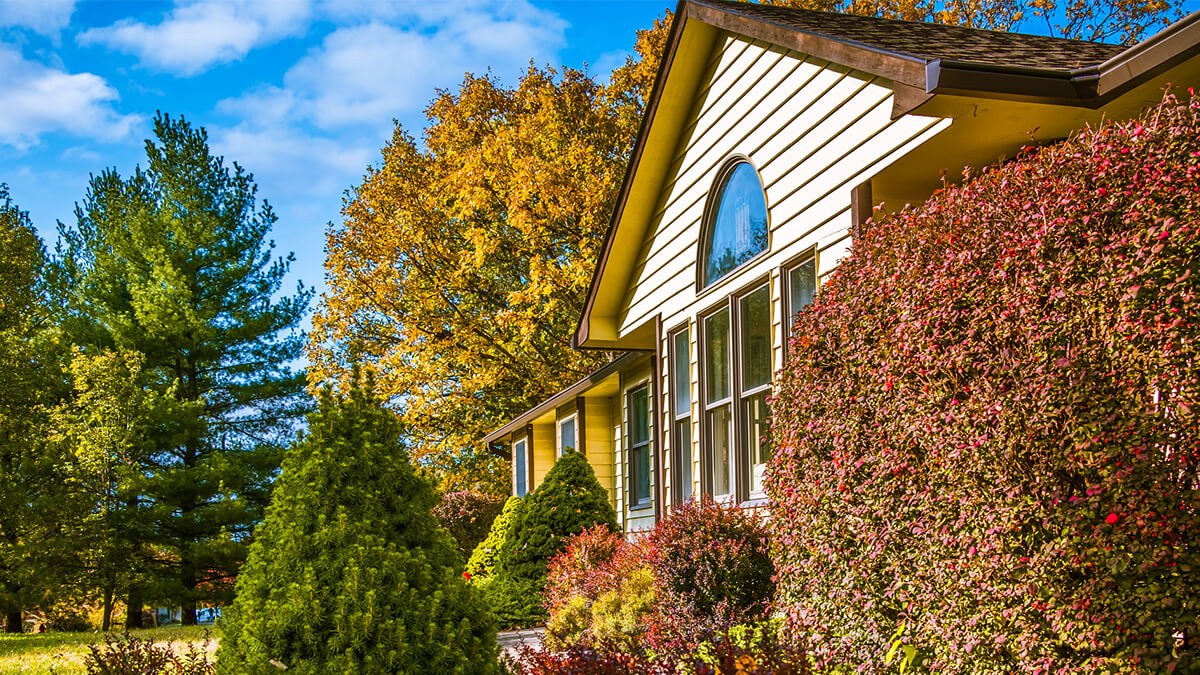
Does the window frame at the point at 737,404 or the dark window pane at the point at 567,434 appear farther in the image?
the dark window pane at the point at 567,434

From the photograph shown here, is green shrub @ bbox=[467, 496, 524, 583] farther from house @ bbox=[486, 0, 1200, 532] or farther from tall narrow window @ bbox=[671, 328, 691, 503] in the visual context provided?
tall narrow window @ bbox=[671, 328, 691, 503]

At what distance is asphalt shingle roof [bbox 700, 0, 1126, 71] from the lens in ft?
21.2

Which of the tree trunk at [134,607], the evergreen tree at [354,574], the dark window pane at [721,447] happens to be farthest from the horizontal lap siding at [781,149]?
the tree trunk at [134,607]

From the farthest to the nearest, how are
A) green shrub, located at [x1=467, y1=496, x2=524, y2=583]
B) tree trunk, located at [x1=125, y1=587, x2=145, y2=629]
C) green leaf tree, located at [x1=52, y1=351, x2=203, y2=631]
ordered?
1. tree trunk, located at [x1=125, y1=587, x2=145, y2=629]
2. green leaf tree, located at [x1=52, y1=351, x2=203, y2=631]
3. green shrub, located at [x1=467, y1=496, x2=524, y2=583]

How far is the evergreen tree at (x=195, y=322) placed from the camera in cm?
2555

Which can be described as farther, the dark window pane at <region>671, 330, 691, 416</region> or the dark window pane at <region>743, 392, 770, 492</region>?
the dark window pane at <region>671, 330, 691, 416</region>

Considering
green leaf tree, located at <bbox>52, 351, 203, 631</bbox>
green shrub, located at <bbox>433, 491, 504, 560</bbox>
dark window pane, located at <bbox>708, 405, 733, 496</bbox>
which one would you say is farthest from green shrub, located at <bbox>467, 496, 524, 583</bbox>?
green leaf tree, located at <bbox>52, 351, 203, 631</bbox>

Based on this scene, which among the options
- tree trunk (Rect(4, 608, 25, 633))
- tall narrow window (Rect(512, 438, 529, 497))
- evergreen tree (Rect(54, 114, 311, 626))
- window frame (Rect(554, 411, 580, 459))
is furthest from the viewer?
evergreen tree (Rect(54, 114, 311, 626))

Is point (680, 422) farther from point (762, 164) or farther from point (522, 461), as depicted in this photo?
point (522, 461)

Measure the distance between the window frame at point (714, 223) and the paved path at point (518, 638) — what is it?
3.89 metres

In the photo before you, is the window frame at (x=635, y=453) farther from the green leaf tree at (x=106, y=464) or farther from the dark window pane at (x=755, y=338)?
the green leaf tree at (x=106, y=464)

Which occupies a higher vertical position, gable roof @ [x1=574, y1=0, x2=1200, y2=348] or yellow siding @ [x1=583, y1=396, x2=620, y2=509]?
gable roof @ [x1=574, y1=0, x2=1200, y2=348]

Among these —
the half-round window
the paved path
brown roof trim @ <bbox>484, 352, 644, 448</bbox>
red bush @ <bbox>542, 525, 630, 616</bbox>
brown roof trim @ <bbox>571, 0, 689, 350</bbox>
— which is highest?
brown roof trim @ <bbox>571, 0, 689, 350</bbox>

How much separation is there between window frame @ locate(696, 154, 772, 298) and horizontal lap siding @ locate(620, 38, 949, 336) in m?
0.06
